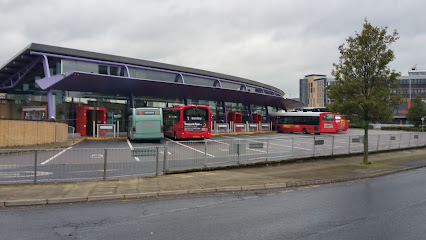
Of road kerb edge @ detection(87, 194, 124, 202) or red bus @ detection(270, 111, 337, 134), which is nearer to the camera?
road kerb edge @ detection(87, 194, 124, 202)

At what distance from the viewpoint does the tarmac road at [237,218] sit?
581 centimetres

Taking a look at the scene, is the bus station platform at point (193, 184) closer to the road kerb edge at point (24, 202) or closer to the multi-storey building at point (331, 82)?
the road kerb edge at point (24, 202)

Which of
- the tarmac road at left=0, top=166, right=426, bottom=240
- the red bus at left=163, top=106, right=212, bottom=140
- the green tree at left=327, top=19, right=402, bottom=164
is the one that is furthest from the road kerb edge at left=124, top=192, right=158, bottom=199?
the red bus at left=163, top=106, right=212, bottom=140

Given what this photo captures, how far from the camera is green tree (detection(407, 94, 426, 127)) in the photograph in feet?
191

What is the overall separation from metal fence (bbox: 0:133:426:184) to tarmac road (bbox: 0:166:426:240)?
7.78 ft

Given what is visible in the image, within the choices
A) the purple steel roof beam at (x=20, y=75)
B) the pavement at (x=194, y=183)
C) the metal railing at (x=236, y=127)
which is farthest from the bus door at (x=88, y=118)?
the pavement at (x=194, y=183)

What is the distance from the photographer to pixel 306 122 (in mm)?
41875

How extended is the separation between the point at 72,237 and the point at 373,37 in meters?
15.3

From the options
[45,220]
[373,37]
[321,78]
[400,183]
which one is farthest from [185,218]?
[321,78]

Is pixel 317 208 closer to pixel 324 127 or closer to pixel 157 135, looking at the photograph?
pixel 157 135

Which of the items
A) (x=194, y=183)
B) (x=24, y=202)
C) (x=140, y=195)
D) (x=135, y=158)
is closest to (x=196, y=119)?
(x=135, y=158)

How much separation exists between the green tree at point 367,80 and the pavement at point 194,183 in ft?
8.73

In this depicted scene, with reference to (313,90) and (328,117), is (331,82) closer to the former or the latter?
(313,90)

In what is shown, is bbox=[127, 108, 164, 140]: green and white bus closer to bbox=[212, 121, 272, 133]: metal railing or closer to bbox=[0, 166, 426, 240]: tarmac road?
bbox=[212, 121, 272, 133]: metal railing
